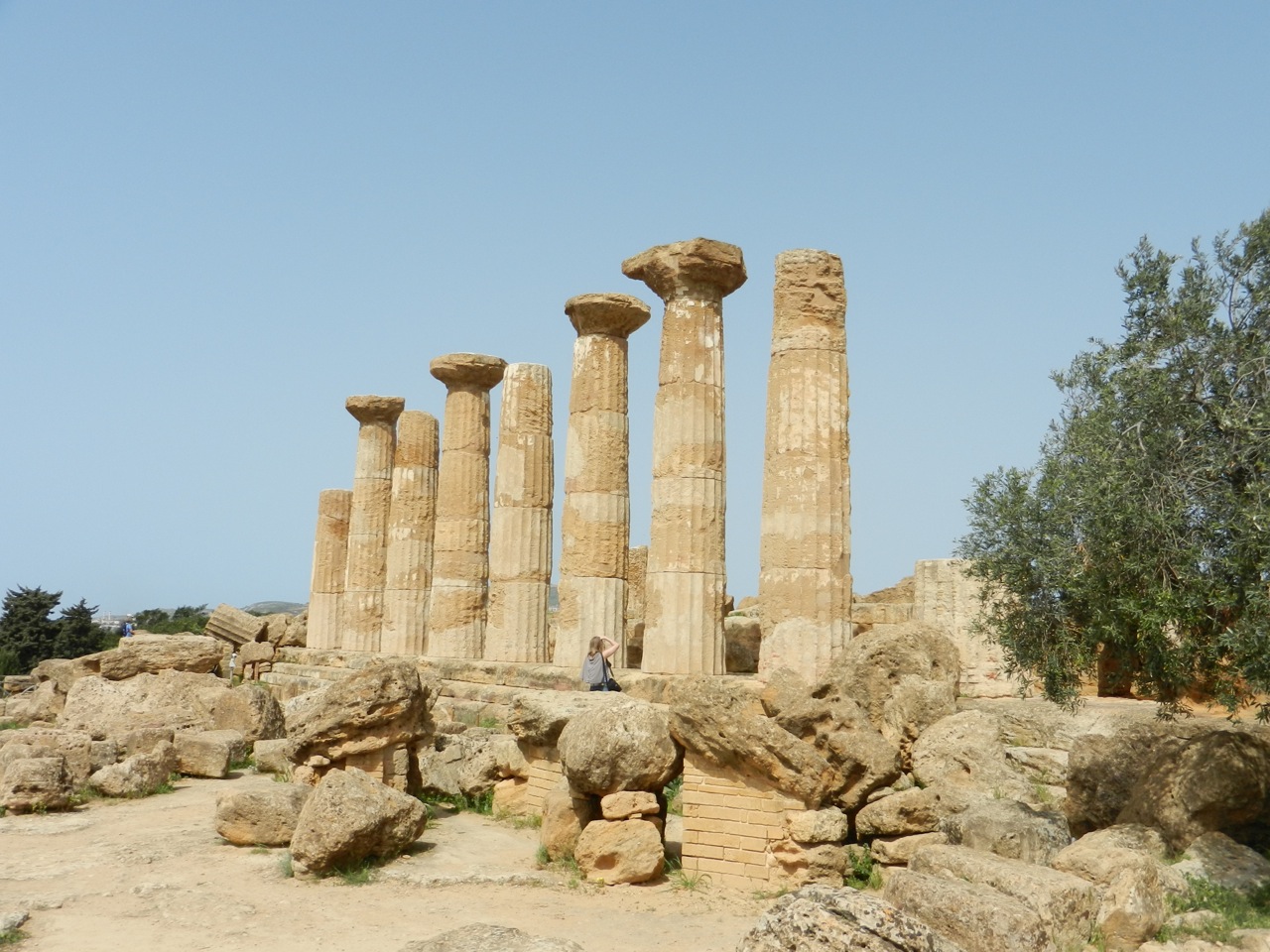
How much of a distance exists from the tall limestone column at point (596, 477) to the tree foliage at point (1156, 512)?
28.3ft

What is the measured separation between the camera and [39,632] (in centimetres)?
3509

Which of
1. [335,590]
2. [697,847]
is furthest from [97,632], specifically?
[697,847]

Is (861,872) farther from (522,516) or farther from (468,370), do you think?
(468,370)

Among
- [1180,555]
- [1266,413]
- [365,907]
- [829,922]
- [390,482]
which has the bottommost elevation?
[365,907]

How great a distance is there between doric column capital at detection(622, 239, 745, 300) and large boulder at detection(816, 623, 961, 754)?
5888mm

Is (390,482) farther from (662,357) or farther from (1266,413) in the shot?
(1266,413)

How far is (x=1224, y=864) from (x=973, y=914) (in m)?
2.84

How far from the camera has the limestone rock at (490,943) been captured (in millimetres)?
6496

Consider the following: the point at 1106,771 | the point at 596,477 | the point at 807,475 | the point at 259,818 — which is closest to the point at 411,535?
the point at 596,477

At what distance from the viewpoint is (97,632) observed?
37469mm

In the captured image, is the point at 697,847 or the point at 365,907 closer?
the point at 365,907

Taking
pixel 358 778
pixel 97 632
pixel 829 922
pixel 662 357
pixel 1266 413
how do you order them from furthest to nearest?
pixel 97 632 → pixel 662 357 → pixel 358 778 → pixel 1266 413 → pixel 829 922

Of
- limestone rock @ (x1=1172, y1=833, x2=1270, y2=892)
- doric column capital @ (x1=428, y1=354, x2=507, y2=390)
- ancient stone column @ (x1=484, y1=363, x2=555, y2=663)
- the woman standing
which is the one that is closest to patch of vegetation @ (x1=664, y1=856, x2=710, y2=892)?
limestone rock @ (x1=1172, y1=833, x2=1270, y2=892)

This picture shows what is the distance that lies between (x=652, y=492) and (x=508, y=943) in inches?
417
